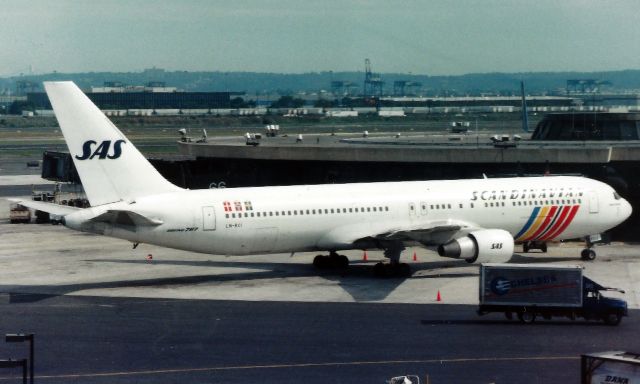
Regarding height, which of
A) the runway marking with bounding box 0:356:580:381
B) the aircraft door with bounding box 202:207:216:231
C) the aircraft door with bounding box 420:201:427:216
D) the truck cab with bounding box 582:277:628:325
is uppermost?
the aircraft door with bounding box 420:201:427:216

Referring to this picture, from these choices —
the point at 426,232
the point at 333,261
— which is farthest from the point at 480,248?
the point at 333,261

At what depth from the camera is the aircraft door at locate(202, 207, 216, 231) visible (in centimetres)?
4562

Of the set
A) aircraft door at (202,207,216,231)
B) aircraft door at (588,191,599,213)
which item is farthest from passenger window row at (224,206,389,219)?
aircraft door at (588,191,599,213)

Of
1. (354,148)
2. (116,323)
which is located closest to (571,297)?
(116,323)

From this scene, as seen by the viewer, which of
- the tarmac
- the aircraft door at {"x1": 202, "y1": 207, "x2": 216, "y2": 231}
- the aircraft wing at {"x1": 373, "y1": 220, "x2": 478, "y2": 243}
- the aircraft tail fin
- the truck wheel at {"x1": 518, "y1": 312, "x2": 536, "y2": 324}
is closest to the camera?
the tarmac

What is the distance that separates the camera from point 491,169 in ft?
214

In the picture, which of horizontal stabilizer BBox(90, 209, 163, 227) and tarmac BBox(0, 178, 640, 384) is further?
horizontal stabilizer BBox(90, 209, 163, 227)

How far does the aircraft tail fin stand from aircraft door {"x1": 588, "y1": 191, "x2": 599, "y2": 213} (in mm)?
24266

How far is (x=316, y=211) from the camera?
4797 centimetres

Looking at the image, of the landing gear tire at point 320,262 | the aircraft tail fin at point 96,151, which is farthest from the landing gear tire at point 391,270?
the aircraft tail fin at point 96,151

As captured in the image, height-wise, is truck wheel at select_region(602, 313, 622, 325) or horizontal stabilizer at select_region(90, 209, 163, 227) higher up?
horizontal stabilizer at select_region(90, 209, 163, 227)

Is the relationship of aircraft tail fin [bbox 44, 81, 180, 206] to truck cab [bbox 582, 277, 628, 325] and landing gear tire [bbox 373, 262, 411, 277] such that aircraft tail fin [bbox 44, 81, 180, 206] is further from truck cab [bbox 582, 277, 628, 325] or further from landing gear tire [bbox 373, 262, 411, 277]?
truck cab [bbox 582, 277, 628, 325]

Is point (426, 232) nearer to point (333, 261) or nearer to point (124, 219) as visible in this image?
point (333, 261)

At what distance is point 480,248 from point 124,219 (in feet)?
56.5
